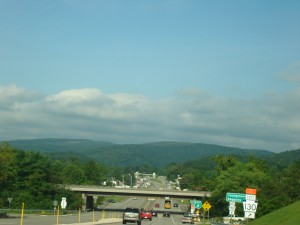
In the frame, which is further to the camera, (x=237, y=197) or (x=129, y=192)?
(x=129, y=192)

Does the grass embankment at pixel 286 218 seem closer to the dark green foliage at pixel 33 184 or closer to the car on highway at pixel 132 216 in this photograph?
the car on highway at pixel 132 216

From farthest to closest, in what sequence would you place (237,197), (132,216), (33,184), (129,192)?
(129,192), (33,184), (132,216), (237,197)

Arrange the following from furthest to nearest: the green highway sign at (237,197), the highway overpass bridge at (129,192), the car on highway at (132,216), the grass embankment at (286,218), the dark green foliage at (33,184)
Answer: the highway overpass bridge at (129,192)
the dark green foliage at (33,184)
the car on highway at (132,216)
the green highway sign at (237,197)
the grass embankment at (286,218)

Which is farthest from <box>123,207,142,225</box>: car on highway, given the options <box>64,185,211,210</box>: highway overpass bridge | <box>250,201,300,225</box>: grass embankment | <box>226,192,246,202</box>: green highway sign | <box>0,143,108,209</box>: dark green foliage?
<box>64,185,211,210</box>: highway overpass bridge

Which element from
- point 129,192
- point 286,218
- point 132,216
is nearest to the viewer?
point 286,218

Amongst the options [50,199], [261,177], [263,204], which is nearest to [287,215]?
[263,204]

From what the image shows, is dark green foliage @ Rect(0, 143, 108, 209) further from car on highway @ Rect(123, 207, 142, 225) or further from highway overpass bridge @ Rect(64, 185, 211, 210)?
car on highway @ Rect(123, 207, 142, 225)

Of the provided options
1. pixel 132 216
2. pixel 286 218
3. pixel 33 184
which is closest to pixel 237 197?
pixel 286 218

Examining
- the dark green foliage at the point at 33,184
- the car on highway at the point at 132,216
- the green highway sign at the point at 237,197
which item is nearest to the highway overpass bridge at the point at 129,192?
the dark green foliage at the point at 33,184

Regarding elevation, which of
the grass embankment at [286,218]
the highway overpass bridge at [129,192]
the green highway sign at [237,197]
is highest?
the highway overpass bridge at [129,192]

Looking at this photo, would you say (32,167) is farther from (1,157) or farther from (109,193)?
(1,157)

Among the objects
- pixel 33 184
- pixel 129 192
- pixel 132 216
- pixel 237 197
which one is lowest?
pixel 132 216

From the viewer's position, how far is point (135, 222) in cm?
5828

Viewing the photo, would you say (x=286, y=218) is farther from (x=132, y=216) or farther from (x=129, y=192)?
(x=129, y=192)
